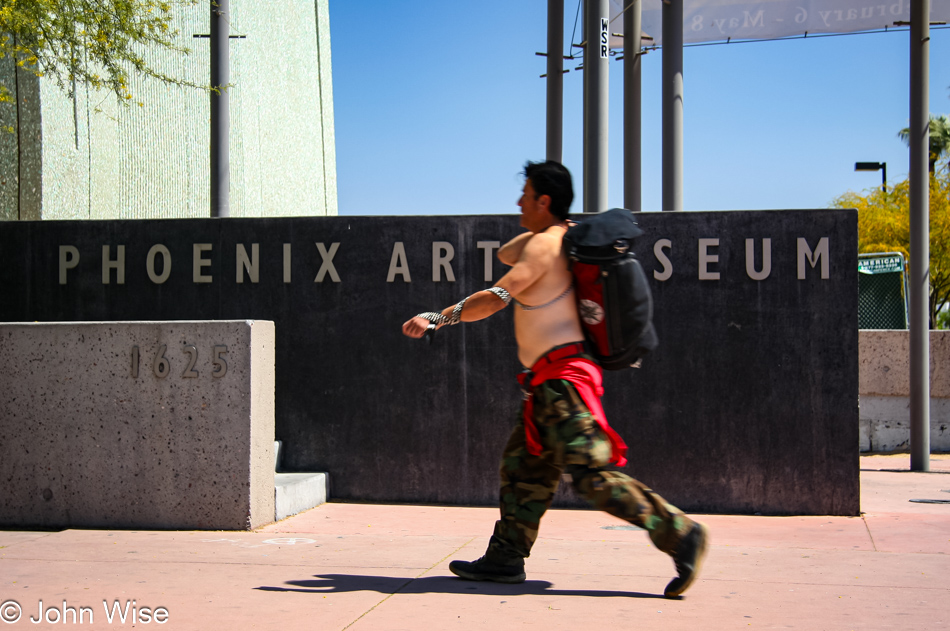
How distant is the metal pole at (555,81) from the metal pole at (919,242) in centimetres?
443

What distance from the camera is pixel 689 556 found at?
3.95m

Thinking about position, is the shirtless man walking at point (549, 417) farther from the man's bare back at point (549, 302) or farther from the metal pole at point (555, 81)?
the metal pole at point (555, 81)

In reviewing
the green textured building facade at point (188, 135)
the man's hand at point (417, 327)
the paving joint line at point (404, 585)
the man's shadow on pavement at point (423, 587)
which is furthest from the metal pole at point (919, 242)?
the green textured building facade at point (188, 135)

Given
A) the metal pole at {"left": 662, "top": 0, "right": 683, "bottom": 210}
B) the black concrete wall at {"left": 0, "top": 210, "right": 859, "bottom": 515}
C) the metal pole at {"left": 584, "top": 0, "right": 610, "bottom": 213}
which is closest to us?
the black concrete wall at {"left": 0, "top": 210, "right": 859, "bottom": 515}

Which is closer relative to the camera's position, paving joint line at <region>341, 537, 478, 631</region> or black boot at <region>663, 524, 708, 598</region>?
paving joint line at <region>341, 537, 478, 631</region>

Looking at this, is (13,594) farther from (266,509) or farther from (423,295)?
(423,295)

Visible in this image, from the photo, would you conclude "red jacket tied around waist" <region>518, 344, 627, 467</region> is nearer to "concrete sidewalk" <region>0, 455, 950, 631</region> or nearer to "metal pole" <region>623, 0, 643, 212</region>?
"concrete sidewalk" <region>0, 455, 950, 631</region>

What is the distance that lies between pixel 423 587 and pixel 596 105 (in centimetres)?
658

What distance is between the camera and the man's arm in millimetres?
4059

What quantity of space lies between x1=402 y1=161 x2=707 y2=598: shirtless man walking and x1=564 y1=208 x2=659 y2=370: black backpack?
75mm

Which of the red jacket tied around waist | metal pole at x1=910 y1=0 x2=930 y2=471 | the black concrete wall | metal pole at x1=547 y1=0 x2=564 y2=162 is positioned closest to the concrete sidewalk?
the black concrete wall

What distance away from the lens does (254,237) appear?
708 centimetres

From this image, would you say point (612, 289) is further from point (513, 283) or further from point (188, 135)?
point (188, 135)

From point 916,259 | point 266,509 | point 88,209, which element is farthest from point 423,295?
point 916,259
